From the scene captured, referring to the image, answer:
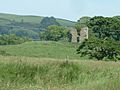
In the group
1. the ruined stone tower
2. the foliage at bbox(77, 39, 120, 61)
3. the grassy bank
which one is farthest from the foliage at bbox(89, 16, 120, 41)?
the grassy bank

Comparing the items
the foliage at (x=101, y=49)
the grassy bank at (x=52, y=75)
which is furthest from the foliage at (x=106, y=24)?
the grassy bank at (x=52, y=75)

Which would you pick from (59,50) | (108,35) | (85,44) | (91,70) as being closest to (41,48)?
(59,50)

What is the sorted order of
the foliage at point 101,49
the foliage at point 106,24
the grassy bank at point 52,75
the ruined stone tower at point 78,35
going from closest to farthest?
the grassy bank at point 52,75 → the foliage at point 101,49 → the foliage at point 106,24 → the ruined stone tower at point 78,35

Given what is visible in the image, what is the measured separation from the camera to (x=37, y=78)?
11.0 metres

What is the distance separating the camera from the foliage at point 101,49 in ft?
119

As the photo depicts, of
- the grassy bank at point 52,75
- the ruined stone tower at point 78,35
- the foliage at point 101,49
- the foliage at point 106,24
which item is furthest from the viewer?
the ruined stone tower at point 78,35

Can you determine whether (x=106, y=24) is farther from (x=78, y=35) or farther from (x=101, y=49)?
(x=78, y=35)

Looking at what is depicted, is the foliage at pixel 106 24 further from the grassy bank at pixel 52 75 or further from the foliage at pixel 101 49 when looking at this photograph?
the grassy bank at pixel 52 75

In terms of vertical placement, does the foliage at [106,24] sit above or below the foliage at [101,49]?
above

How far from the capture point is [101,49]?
121ft

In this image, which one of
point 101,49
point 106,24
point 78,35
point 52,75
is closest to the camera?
point 52,75

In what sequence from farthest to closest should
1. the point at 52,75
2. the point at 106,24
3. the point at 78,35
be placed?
1. the point at 78,35
2. the point at 106,24
3. the point at 52,75

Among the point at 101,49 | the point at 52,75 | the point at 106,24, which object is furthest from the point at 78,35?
the point at 52,75

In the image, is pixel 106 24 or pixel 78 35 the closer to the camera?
pixel 106 24
